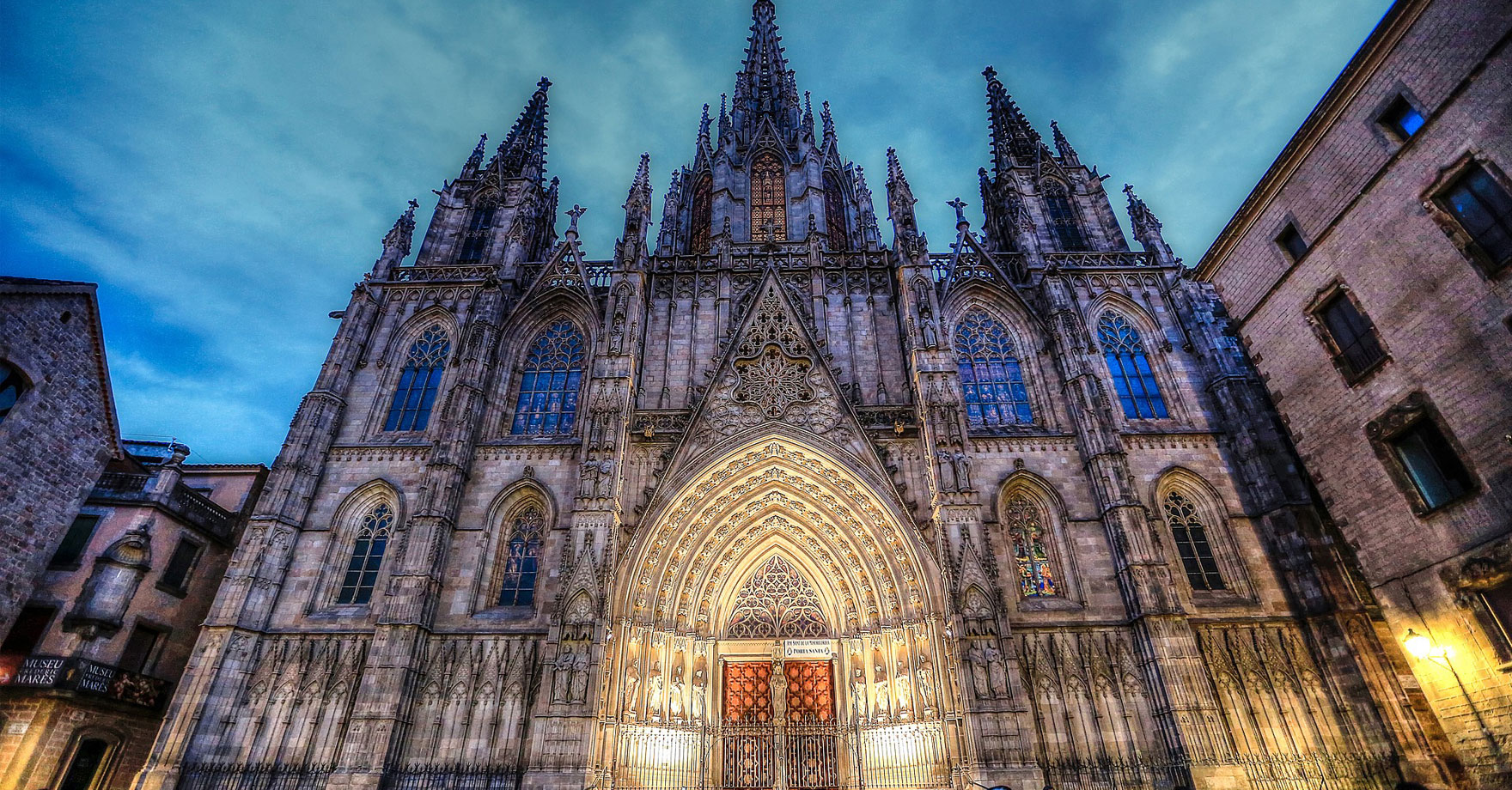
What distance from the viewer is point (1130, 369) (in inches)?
750

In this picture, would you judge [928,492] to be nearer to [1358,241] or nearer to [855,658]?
[855,658]

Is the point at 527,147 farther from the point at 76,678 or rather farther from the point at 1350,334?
the point at 1350,334

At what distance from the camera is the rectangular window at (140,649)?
16188 mm

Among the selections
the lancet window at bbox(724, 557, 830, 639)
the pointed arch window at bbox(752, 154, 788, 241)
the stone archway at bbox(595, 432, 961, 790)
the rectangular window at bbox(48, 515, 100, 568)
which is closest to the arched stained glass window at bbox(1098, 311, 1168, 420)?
the stone archway at bbox(595, 432, 961, 790)

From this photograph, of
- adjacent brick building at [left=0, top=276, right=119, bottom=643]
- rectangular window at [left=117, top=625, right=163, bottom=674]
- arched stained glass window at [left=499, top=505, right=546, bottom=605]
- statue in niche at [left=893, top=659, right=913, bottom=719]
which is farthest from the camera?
rectangular window at [left=117, top=625, right=163, bottom=674]

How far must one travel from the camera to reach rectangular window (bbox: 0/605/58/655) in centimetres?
1529

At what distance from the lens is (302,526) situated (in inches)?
647

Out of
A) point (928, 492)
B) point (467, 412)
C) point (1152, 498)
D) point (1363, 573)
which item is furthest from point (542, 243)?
point (1363, 573)

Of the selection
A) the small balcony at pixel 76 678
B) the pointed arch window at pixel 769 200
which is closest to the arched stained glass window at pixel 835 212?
the pointed arch window at pixel 769 200

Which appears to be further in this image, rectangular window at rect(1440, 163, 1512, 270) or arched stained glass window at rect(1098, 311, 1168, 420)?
arched stained glass window at rect(1098, 311, 1168, 420)

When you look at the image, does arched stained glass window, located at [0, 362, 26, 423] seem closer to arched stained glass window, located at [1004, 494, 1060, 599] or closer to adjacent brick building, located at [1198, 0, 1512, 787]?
arched stained glass window, located at [1004, 494, 1060, 599]

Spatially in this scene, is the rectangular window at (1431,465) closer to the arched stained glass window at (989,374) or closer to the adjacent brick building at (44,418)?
the arched stained glass window at (989,374)

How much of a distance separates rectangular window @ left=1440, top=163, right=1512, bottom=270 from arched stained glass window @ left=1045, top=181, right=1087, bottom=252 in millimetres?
10917

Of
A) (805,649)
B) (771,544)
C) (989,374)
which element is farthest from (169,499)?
(989,374)
